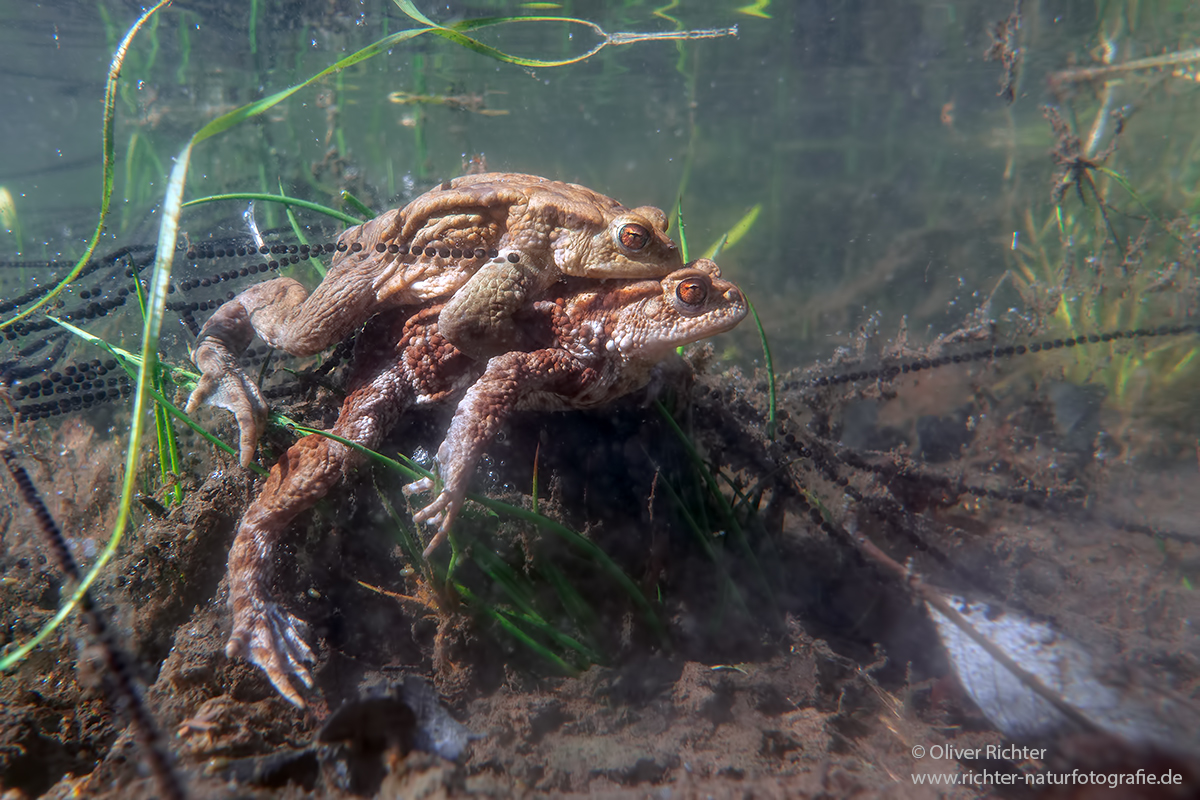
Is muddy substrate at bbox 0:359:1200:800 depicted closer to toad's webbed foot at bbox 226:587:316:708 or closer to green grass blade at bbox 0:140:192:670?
toad's webbed foot at bbox 226:587:316:708

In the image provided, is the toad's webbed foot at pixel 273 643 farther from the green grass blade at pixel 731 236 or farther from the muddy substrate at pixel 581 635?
the green grass blade at pixel 731 236

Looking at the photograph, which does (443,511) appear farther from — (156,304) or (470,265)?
(156,304)

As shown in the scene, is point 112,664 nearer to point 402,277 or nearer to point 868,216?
point 402,277

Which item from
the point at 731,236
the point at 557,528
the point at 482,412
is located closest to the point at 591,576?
the point at 557,528

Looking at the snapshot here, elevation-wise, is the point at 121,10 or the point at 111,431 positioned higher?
the point at 121,10

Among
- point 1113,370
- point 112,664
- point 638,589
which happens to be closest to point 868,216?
point 1113,370
